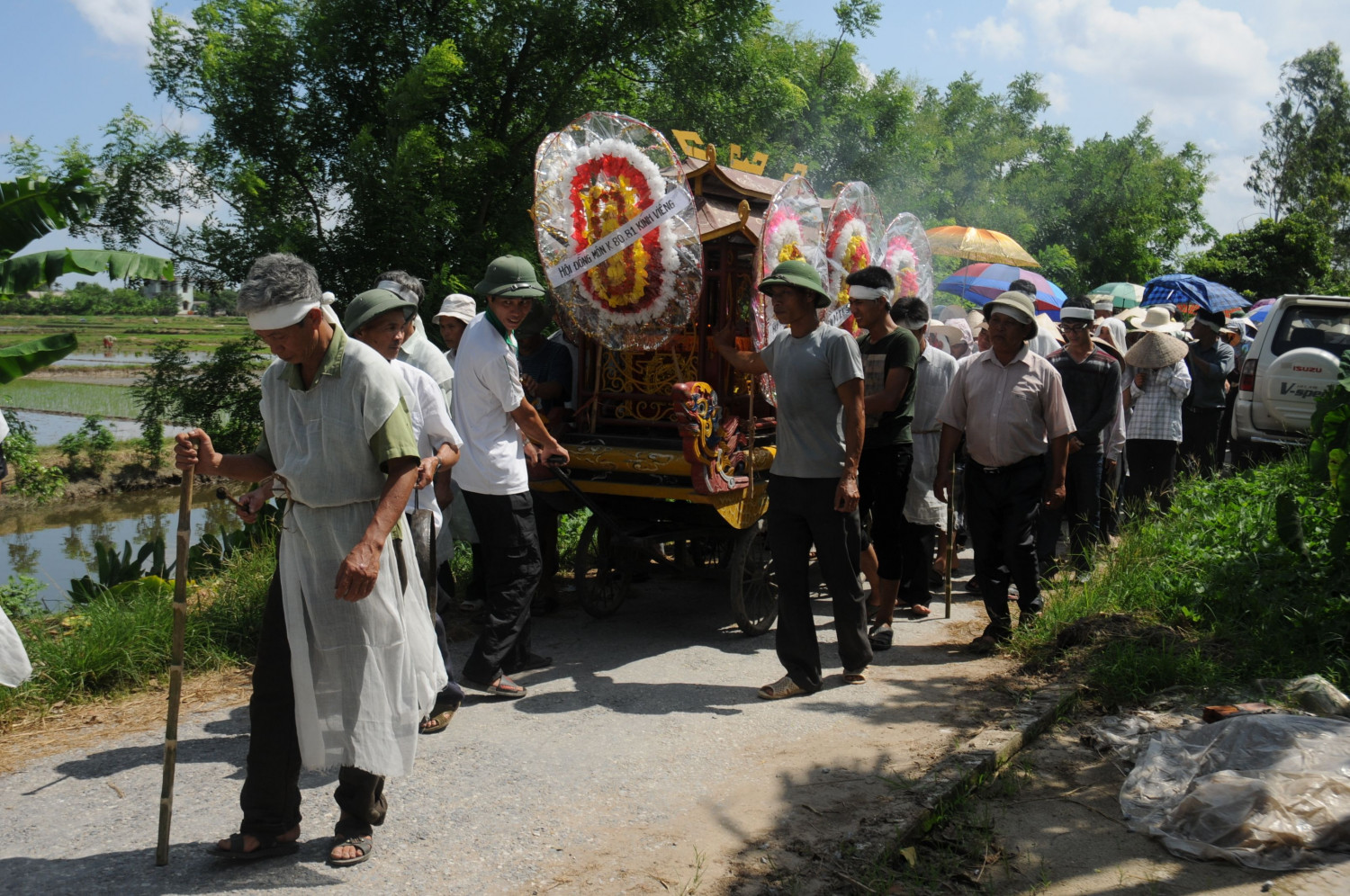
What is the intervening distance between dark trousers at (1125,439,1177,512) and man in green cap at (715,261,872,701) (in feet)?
15.6

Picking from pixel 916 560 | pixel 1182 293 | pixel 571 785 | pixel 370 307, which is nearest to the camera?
pixel 571 785

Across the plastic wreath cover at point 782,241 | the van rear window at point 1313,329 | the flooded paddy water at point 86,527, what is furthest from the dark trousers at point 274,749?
the van rear window at point 1313,329

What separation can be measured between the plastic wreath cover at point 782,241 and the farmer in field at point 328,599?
282cm

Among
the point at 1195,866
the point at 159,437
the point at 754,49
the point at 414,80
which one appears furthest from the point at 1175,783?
the point at 159,437

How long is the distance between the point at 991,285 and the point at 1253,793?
1224cm

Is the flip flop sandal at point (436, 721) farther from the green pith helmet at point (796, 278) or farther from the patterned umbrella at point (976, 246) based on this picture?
the patterned umbrella at point (976, 246)

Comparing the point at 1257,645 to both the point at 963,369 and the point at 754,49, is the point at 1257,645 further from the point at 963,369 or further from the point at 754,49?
the point at 754,49

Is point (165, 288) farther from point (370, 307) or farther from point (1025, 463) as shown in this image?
point (1025, 463)

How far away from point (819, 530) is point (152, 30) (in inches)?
378

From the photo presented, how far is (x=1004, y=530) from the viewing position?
6.25m

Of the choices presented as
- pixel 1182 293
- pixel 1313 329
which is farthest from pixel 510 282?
pixel 1182 293

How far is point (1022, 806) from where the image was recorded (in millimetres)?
4188

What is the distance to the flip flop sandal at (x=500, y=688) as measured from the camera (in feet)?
17.5

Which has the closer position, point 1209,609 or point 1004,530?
point 1209,609
